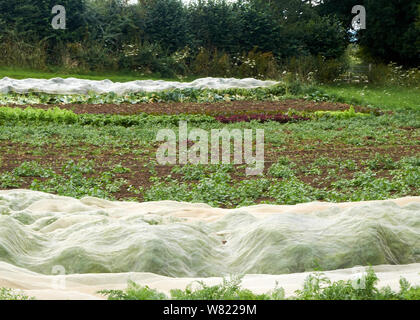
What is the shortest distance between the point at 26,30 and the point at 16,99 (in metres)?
8.73

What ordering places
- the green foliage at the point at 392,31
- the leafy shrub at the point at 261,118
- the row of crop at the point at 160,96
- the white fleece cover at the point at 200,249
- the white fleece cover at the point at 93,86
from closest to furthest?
the white fleece cover at the point at 200,249
the leafy shrub at the point at 261,118
the row of crop at the point at 160,96
the white fleece cover at the point at 93,86
the green foliage at the point at 392,31

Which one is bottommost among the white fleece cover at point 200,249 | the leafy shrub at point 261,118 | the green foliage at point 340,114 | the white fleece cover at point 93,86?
the white fleece cover at point 200,249

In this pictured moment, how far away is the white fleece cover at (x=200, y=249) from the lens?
350cm

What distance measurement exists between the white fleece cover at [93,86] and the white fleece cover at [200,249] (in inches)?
517

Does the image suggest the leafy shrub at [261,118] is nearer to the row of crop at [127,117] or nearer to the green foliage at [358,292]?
the row of crop at [127,117]

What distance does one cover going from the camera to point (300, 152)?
9.87 meters

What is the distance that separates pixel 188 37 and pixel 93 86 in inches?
370

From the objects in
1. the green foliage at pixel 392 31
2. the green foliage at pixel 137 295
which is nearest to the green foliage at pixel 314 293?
the green foliage at pixel 137 295

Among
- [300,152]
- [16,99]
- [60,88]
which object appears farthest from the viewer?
[60,88]

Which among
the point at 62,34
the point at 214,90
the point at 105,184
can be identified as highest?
the point at 62,34

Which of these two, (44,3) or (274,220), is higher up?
(44,3)

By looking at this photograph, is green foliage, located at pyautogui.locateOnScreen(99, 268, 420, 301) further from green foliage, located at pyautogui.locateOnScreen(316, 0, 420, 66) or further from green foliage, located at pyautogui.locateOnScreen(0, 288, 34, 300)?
green foliage, located at pyautogui.locateOnScreen(316, 0, 420, 66)
